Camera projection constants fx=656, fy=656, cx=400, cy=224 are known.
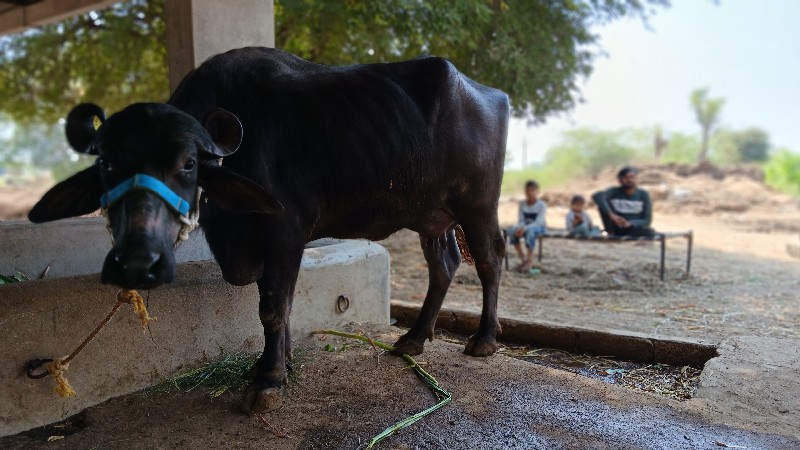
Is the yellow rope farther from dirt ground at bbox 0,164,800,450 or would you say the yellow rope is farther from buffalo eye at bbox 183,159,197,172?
buffalo eye at bbox 183,159,197,172

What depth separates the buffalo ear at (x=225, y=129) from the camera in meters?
2.81

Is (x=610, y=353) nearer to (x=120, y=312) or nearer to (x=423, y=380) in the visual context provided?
(x=423, y=380)

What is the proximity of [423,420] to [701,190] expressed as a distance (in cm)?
1949

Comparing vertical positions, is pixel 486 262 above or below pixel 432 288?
above

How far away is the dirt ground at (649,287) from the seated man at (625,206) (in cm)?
56

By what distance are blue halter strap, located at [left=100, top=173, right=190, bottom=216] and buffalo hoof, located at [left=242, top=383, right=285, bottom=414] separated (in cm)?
102

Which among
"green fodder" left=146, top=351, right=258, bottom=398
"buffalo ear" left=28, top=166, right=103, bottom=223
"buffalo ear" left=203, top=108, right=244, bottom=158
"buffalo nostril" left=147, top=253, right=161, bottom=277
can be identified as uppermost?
"buffalo ear" left=203, top=108, right=244, bottom=158

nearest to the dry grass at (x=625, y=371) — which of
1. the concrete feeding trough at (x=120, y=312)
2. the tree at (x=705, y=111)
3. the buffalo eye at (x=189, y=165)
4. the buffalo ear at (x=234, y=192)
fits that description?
the concrete feeding trough at (x=120, y=312)

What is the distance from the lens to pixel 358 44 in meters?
8.87

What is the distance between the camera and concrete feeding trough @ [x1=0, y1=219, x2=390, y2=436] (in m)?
2.88

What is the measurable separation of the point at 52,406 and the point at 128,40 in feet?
28.2

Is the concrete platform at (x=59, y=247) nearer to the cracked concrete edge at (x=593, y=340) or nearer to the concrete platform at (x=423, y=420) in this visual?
the concrete platform at (x=423, y=420)

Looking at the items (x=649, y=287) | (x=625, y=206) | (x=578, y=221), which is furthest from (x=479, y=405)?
(x=578, y=221)

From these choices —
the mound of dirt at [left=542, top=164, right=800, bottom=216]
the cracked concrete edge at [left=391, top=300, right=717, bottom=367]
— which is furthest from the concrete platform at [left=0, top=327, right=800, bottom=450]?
the mound of dirt at [left=542, top=164, right=800, bottom=216]
